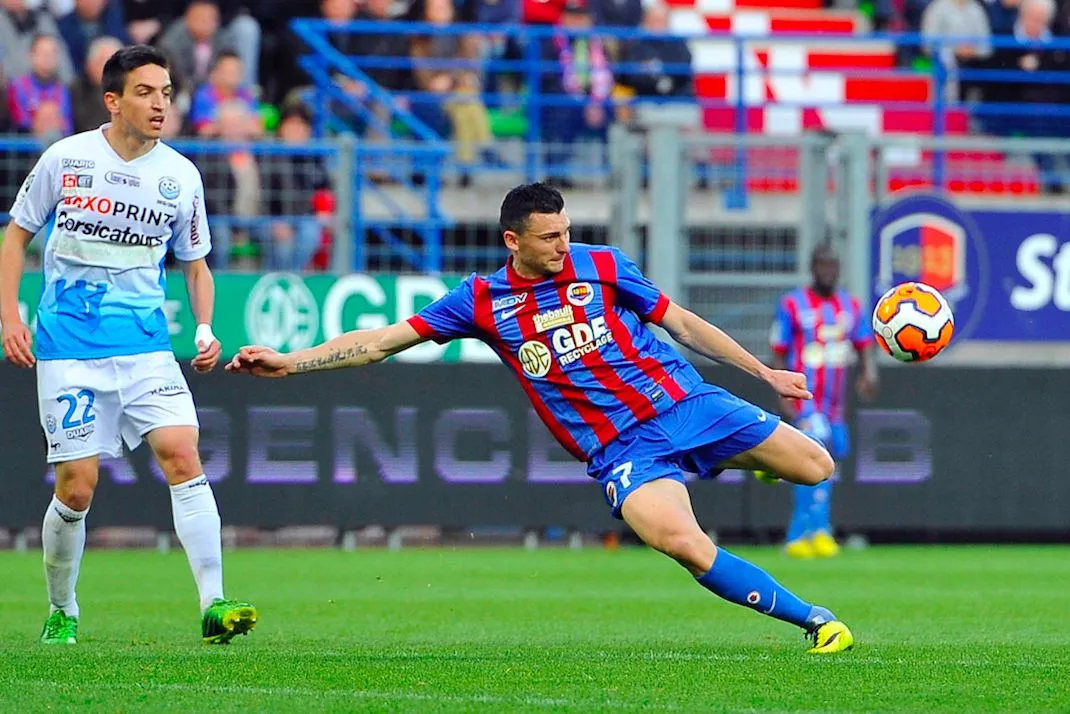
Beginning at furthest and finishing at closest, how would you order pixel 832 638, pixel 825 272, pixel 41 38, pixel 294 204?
pixel 41 38 < pixel 294 204 < pixel 825 272 < pixel 832 638

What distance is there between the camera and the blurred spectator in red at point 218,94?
59.8 ft

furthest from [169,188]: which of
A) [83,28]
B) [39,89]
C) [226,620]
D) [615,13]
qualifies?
[615,13]

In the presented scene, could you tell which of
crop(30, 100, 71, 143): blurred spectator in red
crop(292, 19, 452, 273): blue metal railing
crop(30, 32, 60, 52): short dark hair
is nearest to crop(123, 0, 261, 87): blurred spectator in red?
crop(292, 19, 452, 273): blue metal railing

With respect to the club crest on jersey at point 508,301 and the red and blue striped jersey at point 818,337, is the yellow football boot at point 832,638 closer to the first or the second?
the club crest on jersey at point 508,301

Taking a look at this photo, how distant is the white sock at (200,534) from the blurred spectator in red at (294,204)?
803 centimetres

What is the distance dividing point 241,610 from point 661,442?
1.92 m

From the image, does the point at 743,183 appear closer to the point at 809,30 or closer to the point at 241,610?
the point at 809,30

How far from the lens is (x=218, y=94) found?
1834 centimetres

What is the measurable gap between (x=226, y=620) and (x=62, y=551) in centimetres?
91

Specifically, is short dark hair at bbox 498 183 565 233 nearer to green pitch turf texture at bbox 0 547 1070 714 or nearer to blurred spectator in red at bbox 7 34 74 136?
green pitch turf texture at bbox 0 547 1070 714

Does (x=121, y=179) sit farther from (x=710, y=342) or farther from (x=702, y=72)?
(x=702, y=72)

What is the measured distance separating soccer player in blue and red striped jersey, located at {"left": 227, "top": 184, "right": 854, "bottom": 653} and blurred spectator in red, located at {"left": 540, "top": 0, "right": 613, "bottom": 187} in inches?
389

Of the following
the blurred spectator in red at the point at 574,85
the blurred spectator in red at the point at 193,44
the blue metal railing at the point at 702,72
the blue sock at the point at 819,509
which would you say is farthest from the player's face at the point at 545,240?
the blurred spectator in red at the point at 193,44

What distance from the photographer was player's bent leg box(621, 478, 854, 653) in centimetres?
818
